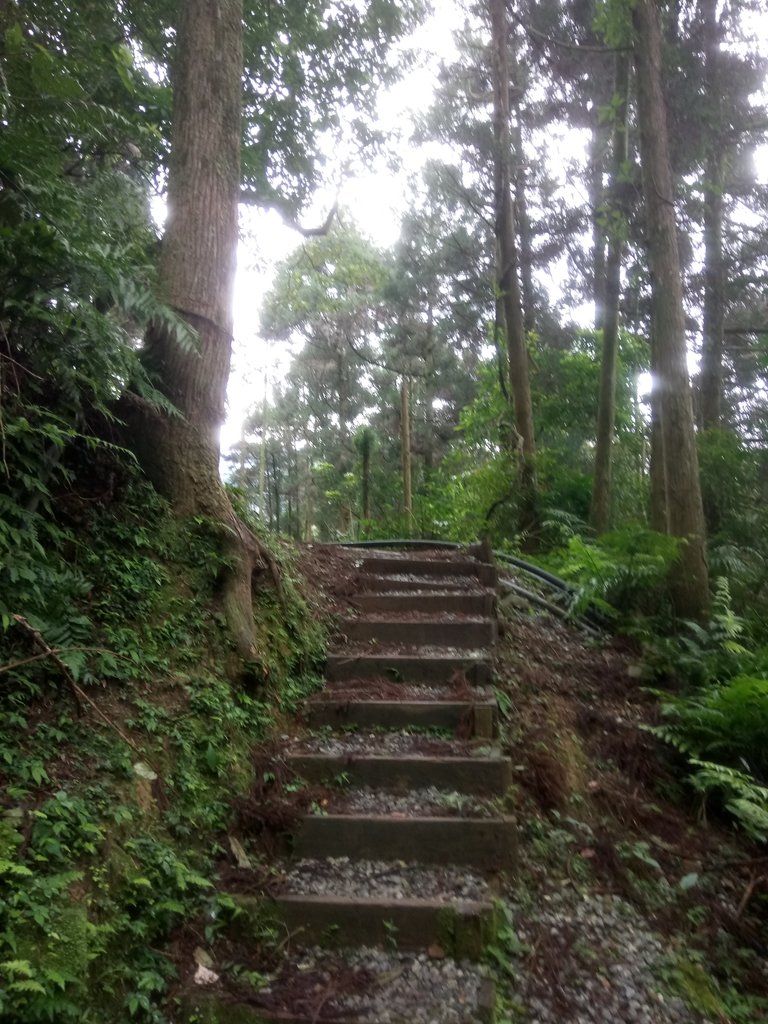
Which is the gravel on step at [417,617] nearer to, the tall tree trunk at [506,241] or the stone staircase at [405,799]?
the stone staircase at [405,799]

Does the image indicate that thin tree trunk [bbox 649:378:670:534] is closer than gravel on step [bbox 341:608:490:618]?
No

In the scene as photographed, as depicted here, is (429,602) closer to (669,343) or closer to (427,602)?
(427,602)

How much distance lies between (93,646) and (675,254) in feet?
21.7

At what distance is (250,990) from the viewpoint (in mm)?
2803

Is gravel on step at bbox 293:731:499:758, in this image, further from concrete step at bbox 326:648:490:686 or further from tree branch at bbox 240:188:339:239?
tree branch at bbox 240:188:339:239

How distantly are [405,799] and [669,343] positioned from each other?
17.2ft

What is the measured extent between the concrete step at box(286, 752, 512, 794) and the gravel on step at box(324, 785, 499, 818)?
0.17 ft

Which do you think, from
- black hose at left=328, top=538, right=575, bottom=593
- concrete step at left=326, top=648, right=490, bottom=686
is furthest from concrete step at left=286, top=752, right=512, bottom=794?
black hose at left=328, top=538, right=575, bottom=593

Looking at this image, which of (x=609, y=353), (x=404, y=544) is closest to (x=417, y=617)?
(x=404, y=544)

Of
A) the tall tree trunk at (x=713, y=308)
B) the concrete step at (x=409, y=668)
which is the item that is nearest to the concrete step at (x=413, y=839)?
the concrete step at (x=409, y=668)

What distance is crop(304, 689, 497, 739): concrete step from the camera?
4488 millimetres

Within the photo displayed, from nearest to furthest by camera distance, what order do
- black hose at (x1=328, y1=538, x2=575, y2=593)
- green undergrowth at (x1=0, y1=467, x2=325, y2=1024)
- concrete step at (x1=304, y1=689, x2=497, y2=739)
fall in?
green undergrowth at (x1=0, y1=467, x2=325, y2=1024) < concrete step at (x1=304, y1=689, x2=497, y2=739) < black hose at (x1=328, y1=538, x2=575, y2=593)

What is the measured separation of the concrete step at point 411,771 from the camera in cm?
400

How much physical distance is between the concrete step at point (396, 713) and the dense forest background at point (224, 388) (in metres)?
0.31
